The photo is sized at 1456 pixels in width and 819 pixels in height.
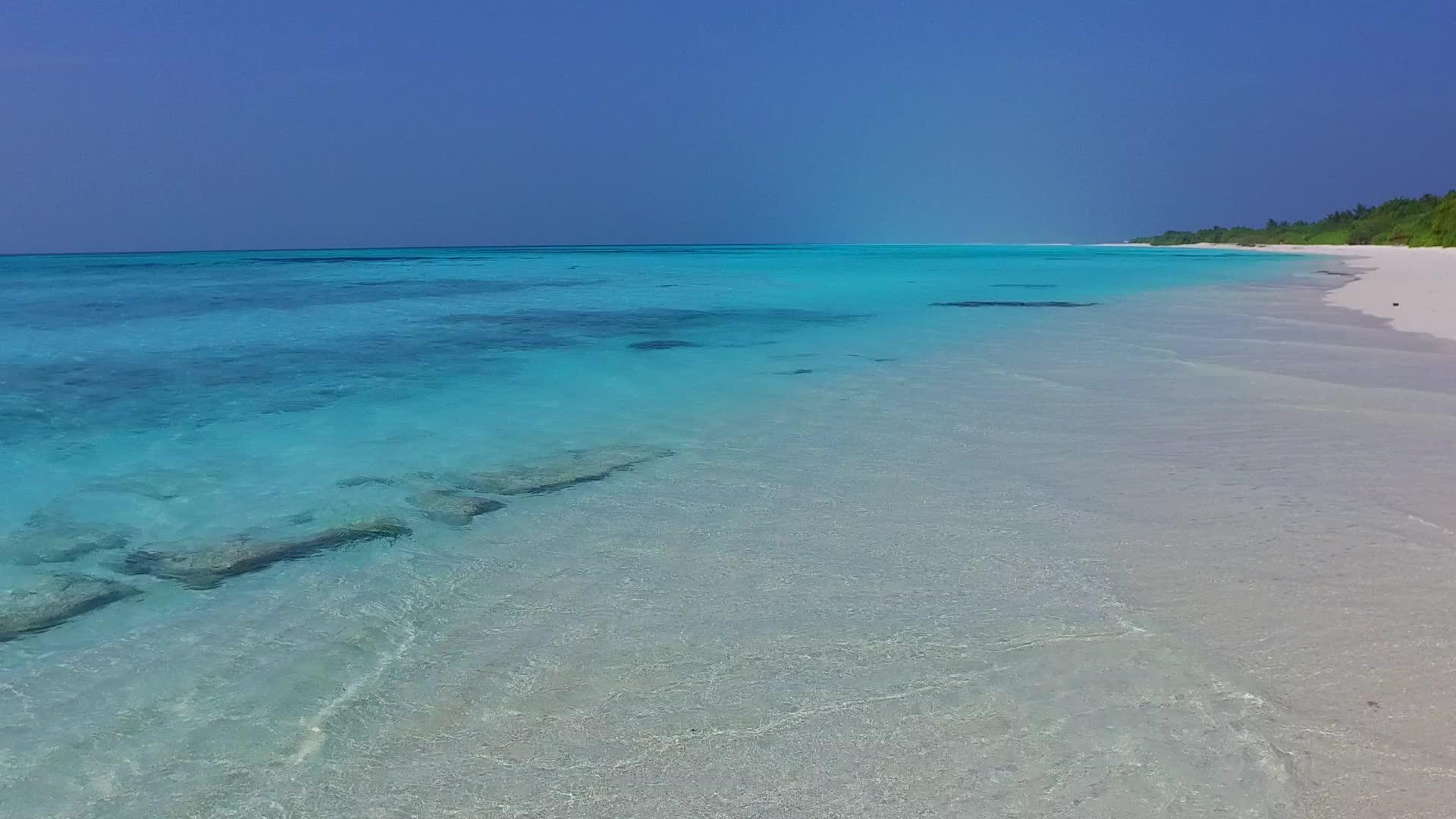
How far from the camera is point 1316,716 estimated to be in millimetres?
2588

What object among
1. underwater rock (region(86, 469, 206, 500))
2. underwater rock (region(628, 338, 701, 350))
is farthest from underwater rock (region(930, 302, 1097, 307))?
underwater rock (region(86, 469, 206, 500))

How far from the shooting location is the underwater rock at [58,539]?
4410 mm

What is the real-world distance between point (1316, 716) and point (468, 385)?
8651mm

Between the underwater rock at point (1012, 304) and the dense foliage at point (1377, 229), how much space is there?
34.8 metres

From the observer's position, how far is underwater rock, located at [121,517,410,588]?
13.5 ft

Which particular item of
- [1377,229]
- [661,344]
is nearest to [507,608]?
[661,344]

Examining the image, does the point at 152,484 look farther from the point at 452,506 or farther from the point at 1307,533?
the point at 1307,533

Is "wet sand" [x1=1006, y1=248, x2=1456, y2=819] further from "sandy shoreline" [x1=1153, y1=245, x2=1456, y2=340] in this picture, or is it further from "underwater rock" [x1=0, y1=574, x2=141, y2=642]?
"sandy shoreline" [x1=1153, y1=245, x2=1456, y2=340]

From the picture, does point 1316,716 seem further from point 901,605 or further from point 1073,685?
point 901,605

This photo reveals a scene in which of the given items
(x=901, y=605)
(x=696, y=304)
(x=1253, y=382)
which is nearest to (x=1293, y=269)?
(x=696, y=304)

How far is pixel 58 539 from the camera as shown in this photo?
469 cm

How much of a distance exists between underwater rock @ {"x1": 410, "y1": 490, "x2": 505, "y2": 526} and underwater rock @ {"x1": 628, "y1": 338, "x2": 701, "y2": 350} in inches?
327

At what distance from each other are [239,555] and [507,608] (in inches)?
62.4

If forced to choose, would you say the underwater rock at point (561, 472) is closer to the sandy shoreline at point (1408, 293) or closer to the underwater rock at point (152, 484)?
the underwater rock at point (152, 484)
